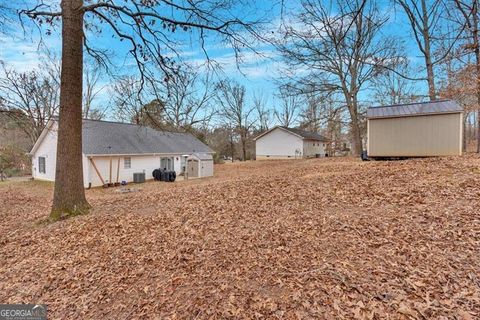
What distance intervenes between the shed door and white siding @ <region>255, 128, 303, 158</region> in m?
15.3

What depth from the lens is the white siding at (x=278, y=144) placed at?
31891mm

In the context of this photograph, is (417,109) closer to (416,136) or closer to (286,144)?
(416,136)

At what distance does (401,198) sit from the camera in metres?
5.27

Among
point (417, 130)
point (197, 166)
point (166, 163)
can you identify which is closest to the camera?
point (417, 130)

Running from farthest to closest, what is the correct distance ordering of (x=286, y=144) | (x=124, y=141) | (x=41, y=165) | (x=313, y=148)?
1. (x=313, y=148)
2. (x=286, y=144)
3. (x=124, y=141)
4. (x=41, y=165)

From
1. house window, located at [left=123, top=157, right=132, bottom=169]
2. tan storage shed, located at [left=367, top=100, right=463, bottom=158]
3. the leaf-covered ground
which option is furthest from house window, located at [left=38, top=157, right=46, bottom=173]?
tan storage shed, located at [left=367, top=100, right=463, bottom=158]

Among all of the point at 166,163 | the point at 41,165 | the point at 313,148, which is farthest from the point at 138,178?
the point at 313,148

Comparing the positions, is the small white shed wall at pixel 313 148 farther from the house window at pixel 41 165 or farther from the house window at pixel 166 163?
the house window at pixel 41 165

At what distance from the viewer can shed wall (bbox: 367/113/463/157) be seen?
12.8 metres

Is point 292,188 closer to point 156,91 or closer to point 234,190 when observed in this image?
point 234,190

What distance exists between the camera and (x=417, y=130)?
43.8 ft

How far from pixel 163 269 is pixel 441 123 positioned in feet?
49.0

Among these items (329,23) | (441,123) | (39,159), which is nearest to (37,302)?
(329,23)

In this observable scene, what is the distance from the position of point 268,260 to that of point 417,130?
1366 centimetres
